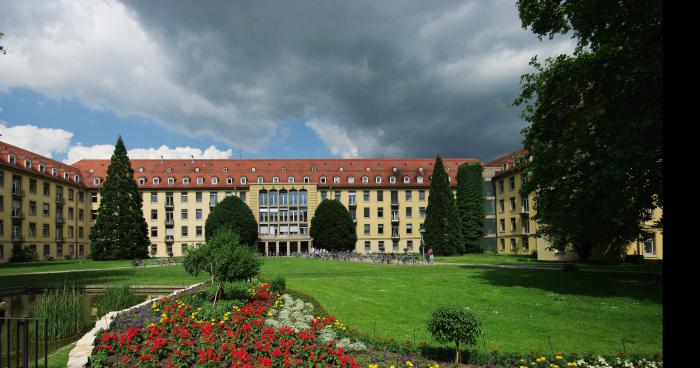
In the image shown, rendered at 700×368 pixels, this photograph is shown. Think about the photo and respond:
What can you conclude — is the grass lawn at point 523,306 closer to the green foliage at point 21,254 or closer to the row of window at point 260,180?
A: the green foliage at point 21,254

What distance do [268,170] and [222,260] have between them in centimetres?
6166

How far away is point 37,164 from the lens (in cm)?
6281

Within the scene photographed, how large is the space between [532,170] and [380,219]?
53.7 metres

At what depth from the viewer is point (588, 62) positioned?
749 inches

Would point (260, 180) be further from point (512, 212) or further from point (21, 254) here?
point (512, 212)

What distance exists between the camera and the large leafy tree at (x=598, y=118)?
16516 millimetres

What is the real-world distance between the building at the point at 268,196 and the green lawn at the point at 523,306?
45.9 m

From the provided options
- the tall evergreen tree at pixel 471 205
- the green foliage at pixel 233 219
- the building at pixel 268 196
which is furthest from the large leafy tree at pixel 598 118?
the building at pixel 268 196

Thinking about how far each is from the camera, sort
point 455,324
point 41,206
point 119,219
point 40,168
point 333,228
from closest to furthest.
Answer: point 455,324 → point 119,219 → point 41,206 → point 333,228 → point 40,168

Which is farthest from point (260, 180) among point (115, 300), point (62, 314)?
point (62, 314)

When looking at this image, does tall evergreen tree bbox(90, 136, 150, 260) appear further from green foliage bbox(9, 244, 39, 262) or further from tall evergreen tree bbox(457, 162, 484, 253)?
tall evergreen tree bbox(457, 162, 484, 253)

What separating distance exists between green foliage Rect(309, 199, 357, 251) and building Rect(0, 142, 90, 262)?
38.7 metres

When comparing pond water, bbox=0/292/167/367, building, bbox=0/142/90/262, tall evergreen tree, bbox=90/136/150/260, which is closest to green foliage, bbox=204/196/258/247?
tall evergreen tree, bbox=90/136/150/260

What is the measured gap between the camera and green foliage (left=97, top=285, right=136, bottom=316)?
644 inches
